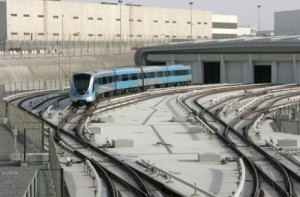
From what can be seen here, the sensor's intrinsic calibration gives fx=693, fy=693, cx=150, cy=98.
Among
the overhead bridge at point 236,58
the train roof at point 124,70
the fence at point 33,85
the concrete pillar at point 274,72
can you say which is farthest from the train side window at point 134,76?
the concrete pillar at point 274,72

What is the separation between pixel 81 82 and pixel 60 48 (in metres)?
47.8

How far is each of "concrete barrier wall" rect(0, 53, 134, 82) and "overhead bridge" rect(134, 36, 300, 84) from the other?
11.8 meters

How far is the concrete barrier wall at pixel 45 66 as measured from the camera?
82.0 m

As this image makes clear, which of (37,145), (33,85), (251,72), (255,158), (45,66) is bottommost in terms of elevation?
(255,158)

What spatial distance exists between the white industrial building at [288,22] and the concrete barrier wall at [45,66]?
1813 inches

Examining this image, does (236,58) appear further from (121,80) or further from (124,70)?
(121,80)

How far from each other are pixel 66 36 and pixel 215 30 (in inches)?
1987

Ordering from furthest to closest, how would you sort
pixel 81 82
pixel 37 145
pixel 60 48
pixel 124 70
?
pixel 60 48
pixel 124 70
pixel 81 82
pixel 37 145

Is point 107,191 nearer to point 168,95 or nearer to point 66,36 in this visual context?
point 168,95

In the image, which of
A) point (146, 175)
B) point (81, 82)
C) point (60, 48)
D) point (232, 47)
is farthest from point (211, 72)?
point (146, 175)

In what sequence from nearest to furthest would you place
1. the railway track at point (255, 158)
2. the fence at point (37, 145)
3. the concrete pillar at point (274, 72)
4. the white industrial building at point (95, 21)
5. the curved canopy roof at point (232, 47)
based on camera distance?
the fence at point (37, 145)
the railway track at point (255, 158)
the curved canopy roof at point (232, 47)
the concrete pillar at point (274, 72)
the white industrial building at point (95, 21)

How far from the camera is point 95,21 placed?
120750 millimetres

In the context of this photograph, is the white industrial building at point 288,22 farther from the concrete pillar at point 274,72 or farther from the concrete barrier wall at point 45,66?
the concrete pillar at point 274,72

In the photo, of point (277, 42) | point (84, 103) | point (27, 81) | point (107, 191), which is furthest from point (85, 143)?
point (27, 81)
